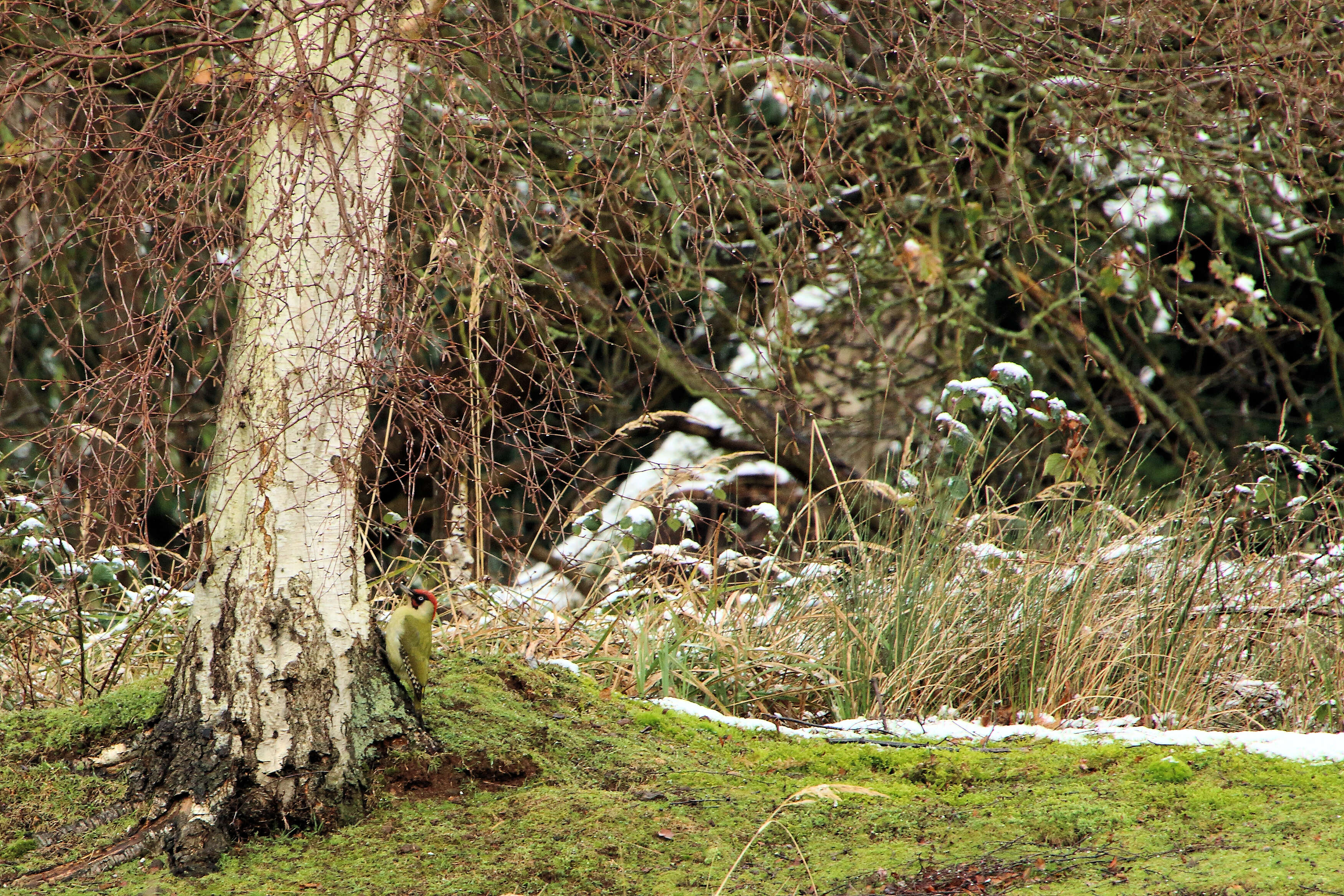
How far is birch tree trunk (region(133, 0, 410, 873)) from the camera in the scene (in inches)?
93.5

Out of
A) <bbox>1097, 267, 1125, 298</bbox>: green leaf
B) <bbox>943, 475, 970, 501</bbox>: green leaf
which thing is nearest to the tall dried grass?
<bbox>943, 475, 970, 501</bbox>: green leaf

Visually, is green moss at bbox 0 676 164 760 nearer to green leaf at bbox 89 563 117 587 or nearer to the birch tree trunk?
the birch tree trunk

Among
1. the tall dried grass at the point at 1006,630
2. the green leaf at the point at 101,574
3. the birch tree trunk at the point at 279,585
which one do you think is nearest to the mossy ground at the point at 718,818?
the birch tree trunk at the point at 279,585

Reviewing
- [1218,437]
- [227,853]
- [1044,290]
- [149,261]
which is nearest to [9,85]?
[149,261]

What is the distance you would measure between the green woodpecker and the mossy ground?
13 cm

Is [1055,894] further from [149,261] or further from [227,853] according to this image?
[149,261]

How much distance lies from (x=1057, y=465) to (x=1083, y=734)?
6.00ft

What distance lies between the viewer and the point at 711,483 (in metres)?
4.54

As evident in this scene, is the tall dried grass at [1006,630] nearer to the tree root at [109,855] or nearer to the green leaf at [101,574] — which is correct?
the green leaf at [101,574]

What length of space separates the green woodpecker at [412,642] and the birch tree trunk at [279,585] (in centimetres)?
16

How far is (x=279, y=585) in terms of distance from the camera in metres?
2.48

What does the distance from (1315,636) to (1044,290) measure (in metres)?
3.18

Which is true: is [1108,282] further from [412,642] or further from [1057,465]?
[412,642]

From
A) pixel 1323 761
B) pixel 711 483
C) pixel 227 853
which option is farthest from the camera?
pixel 711 483
